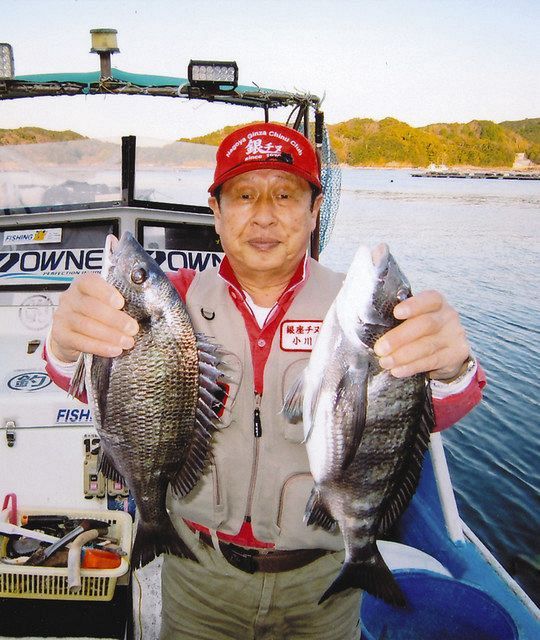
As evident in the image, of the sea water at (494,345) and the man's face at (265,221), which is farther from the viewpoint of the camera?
the sea water at (494,345)

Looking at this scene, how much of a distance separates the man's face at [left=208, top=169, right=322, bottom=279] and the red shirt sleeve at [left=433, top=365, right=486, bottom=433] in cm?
87

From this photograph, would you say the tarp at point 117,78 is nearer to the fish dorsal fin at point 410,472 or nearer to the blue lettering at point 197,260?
the blue lettering at point 197,260

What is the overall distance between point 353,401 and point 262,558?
971 millimetres

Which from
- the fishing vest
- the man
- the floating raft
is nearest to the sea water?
the man

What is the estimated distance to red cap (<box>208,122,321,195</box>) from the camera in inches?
87.0

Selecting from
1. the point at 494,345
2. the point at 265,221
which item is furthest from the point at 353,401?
the point at 494,345

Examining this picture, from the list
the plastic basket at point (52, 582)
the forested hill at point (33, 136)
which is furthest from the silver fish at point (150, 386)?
the forested hill at point (33, 136)

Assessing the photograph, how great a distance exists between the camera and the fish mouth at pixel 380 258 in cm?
178

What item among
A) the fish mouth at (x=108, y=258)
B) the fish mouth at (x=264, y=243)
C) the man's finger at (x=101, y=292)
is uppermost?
the fish mouth at (x=264, y=243)

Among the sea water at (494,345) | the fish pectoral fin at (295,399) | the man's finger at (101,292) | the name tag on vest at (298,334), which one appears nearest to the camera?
the man's finger at (101,292)

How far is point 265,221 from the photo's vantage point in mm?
2201

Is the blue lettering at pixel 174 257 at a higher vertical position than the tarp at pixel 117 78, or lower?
lower

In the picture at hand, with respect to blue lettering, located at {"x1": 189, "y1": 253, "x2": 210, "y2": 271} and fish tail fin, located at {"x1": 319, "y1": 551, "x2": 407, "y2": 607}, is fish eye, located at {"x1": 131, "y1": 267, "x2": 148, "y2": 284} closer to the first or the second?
fish tail fin, located at {"x1": 319, "y1": 551, "x2": 407, "y2": 607}

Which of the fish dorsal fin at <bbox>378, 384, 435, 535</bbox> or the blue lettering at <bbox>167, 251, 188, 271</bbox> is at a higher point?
the blue lettering at <bbox>167, 251, 188, 271</bbox>
